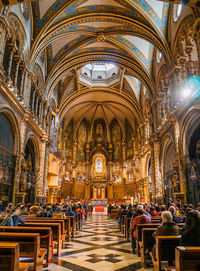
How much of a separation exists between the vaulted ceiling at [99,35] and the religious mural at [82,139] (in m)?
10.7

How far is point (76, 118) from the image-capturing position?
3609cm

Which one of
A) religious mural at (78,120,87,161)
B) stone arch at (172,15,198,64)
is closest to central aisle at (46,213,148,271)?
stone arch at (172,15,198,64)

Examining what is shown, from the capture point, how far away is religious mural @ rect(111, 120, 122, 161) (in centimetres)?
3694

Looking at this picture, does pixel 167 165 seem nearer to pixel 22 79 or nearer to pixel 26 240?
pixel 22 79

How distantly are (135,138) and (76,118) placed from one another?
10.2 meters

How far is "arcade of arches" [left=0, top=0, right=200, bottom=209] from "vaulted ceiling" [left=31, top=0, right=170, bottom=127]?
8 centimetres

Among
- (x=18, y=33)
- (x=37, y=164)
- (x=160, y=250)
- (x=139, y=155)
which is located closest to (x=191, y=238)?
(x=160, y=250)

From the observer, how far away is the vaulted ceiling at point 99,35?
16328 mm

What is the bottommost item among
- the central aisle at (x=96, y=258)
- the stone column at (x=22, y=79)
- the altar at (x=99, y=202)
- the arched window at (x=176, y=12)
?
the altar at (x=99, y=202)

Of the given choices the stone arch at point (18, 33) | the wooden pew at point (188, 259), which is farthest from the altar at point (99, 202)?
the wooden pew at point (188, 259)

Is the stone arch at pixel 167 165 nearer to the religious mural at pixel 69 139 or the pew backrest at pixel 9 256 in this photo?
the pew backrest at pixel 9 256

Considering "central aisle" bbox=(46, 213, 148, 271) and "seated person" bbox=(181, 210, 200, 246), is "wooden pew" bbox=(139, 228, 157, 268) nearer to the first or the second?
"central aisle" bbox=(46, 213, 148, 271)

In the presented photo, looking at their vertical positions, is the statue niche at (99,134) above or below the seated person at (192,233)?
above

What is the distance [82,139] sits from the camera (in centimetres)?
3750
